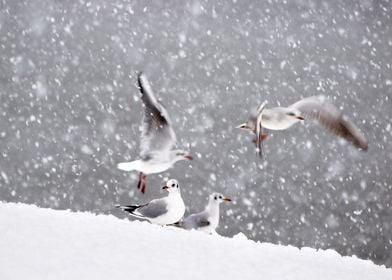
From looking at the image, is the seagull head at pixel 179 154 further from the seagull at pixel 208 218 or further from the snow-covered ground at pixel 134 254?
the snow-covered ground at pixel 134 254

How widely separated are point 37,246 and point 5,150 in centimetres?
2735

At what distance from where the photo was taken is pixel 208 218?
6.23m

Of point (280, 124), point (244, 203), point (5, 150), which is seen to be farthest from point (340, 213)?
point (280, 124)

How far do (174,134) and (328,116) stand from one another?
132cm

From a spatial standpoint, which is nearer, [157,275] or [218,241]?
[157,275]

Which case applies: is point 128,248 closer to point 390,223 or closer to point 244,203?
point 244,203

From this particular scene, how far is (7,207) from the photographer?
4988mm

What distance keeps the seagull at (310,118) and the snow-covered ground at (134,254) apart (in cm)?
95

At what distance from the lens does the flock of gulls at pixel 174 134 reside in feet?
17.6

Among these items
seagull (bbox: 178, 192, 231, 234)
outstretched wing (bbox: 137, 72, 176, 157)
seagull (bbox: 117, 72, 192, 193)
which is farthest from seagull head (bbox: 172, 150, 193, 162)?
seagull (bbox: 178, 192, 231, 234)

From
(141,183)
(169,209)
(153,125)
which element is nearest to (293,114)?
(153,125)

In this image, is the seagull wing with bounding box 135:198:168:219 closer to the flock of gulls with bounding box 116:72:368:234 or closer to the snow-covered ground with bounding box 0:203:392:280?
the flock of gulls with bounding box 116:72:368:234

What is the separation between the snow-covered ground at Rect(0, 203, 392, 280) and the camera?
3.81 m

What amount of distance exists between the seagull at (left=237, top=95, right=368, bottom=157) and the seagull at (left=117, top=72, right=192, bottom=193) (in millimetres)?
637
